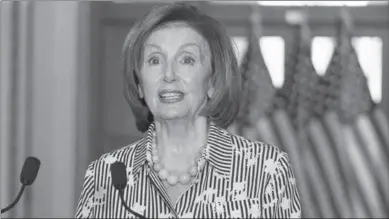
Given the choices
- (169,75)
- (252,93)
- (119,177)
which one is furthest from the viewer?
(252,93)

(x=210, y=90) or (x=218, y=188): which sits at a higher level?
(x=210, y=90)

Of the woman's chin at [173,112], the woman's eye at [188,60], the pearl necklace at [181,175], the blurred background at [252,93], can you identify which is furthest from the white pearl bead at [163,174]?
the blurred background at [252,93]

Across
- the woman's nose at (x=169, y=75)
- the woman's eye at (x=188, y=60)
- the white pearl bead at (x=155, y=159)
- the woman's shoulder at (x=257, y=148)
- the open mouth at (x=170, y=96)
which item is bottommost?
the white pearl bead at (x=155, y=159)

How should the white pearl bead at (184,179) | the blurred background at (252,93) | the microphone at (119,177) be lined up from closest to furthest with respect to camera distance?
A: the microphone at (119,177) → the white pearl bead at (184,179) → the blurred background at (252,93)

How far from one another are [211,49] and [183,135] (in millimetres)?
171

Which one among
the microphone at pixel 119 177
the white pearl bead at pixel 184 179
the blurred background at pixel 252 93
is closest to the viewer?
the microphone at pixel 119 177

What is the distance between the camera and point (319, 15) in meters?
1.81

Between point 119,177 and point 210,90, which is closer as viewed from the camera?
point 119,177

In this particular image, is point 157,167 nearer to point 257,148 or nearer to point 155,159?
point 155,159

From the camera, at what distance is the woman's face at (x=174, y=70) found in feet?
3.86

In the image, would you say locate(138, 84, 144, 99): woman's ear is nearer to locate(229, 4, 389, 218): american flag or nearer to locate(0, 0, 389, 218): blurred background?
locate(0, 0, 389, 218): blurred background

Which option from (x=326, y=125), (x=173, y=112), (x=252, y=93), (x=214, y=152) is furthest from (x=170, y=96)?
(x=326, y=125)

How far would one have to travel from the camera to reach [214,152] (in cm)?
118

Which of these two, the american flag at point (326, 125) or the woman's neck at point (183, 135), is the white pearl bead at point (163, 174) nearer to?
the woman's neck at point (183, 135)
